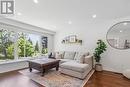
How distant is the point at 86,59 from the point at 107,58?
1.27m

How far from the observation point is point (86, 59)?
11.7ft

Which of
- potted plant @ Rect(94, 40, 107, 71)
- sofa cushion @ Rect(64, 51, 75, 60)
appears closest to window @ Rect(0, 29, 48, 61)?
sofa cushion @ Rect(64, 51, 75, 60)

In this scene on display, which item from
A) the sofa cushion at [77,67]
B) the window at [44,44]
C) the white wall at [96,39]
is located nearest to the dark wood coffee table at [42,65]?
the sofa cushion at [77,67]

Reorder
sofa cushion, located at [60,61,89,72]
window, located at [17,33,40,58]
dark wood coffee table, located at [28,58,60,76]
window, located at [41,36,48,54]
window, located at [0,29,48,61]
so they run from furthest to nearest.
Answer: window, located at [41,36,48,54] → window, located at [17,33,40,58] → window, located at [0,29,48,61] → dark wood coffee table, located at [28,58,60,76] → sofa cushion, located at [60,61,89,72]

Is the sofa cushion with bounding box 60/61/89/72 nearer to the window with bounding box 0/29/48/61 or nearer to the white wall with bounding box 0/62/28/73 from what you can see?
the white wall with bounding box 0/62/28/73

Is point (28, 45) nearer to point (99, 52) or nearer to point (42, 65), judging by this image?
point (42, 65)

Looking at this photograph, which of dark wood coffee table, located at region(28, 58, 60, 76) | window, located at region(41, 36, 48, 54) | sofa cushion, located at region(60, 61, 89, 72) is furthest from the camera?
window, located at region(41, 36, 48, 54)

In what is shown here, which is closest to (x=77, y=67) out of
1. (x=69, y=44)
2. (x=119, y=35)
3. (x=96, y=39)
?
(x=96, y=39)

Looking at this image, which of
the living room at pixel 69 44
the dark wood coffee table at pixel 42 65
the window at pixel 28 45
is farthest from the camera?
the window at pixel 28 45

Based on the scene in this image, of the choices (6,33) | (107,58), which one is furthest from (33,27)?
(107,58)

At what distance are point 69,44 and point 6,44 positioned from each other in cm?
331

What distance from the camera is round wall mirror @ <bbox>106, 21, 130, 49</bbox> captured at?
3652 millimetres

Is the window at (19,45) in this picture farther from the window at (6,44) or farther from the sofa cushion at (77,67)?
the sofa cushion at (77,67)

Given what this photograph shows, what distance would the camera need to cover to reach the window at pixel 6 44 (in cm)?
381
